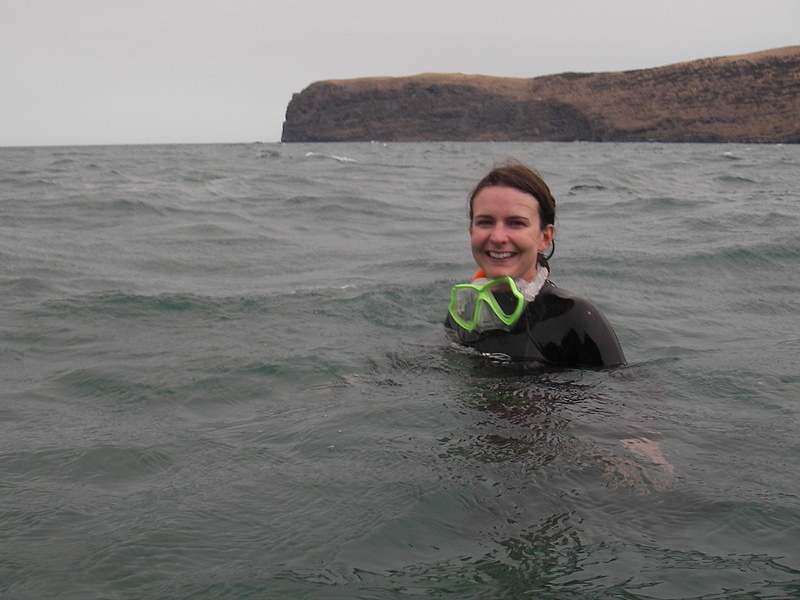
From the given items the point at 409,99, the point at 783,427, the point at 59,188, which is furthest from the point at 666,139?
the point at 783,427

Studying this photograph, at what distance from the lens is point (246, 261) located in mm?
8172

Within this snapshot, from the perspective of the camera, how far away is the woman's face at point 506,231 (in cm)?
388

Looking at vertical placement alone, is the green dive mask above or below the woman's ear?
below

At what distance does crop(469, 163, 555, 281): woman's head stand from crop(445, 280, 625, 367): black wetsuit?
8.0 inches

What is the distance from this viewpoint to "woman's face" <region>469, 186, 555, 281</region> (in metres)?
3.88

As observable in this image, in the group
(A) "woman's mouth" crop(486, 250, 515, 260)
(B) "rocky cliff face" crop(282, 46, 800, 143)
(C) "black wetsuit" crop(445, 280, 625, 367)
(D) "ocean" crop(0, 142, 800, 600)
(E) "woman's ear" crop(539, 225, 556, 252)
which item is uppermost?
(B) "rocky cliff face" crop(282, 46, 800, 143)

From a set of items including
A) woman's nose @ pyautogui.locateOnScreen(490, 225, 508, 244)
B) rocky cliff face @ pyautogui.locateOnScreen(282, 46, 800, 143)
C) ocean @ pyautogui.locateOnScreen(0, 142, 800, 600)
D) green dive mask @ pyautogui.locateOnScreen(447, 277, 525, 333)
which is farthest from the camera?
rocky cliff face @ pyautogui.locateOnScreen(282, 46, 800, 143)

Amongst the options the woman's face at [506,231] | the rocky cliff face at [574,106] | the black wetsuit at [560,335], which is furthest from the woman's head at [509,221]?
the rocky cliff face at [574,106]

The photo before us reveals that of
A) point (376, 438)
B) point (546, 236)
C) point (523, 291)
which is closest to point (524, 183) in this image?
point (546, 236)

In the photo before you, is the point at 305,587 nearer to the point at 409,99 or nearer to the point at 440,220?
the point at 440,220

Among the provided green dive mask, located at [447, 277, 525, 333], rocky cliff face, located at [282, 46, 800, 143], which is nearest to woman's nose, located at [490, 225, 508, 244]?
green dive mask, located at [447, 277, 525, 333]

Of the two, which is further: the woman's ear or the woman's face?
the woman's ear

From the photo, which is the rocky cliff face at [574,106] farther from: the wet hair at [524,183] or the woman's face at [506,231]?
the woman's face at [506,231]

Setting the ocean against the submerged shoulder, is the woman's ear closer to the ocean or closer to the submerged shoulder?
the submerged shoulder
